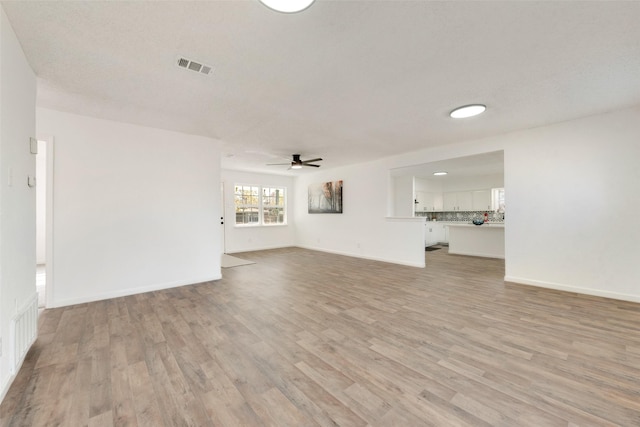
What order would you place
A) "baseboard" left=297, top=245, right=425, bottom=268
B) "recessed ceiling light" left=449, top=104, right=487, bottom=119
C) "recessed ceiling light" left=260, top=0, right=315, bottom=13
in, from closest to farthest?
"recessed ceiling light" left=260, top=0, right=315, bottom=13
"recessed ceiling light" left=449, top=104, right=487, bottom=119
"baseboard" left=297, top=245, right=425, bottom=268

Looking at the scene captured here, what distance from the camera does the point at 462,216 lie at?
9.34m

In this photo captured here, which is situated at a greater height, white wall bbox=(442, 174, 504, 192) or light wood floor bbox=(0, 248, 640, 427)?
white wall bbox=(442, 174, 504, 192)

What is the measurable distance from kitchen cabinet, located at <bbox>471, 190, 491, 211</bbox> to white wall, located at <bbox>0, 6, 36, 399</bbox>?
10.1m

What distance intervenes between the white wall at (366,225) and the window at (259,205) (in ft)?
3.35

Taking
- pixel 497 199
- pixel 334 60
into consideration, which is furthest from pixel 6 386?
pixel 497 199

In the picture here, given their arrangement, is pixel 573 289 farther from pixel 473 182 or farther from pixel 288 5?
pixel 473 182

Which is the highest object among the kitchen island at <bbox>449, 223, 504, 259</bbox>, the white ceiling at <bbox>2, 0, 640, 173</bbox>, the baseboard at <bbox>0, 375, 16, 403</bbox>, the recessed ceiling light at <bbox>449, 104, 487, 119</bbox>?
the white ceiling at <bbox>2, 0, 640, 173</bbox>

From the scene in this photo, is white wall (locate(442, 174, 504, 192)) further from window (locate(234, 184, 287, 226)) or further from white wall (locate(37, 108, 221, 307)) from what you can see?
white wall (locate(37, 108, 221, 307))

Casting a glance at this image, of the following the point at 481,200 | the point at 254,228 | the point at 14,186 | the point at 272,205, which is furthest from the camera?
the point at 272,205

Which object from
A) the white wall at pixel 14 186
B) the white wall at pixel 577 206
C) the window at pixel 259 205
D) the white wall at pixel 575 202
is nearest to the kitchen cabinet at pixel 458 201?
the white wall at pixel 575 202

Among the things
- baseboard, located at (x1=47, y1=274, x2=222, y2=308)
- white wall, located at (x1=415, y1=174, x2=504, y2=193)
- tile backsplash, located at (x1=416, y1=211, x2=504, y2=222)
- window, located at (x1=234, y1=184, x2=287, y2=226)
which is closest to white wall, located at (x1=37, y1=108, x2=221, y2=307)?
baseboard, located at (x1=47, y1=274, x2=222, y2=308)

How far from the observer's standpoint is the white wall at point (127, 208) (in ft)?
11.1

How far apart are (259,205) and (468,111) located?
21.4ft

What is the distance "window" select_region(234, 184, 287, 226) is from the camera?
803 cm
